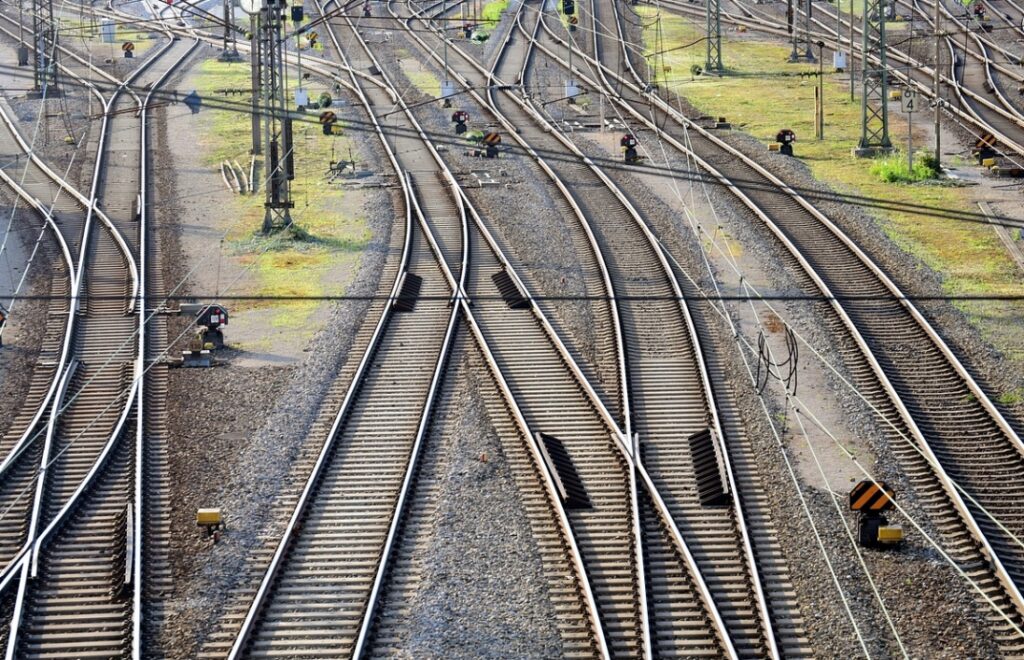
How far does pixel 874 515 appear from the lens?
16328 millimetres

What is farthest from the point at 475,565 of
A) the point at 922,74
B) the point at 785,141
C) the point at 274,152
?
the point at 922,74

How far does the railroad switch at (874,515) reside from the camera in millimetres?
16047

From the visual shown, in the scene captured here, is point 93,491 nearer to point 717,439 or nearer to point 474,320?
point 717,439

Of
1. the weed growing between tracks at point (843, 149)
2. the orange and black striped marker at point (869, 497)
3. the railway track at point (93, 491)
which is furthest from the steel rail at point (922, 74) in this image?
the orange and black striped marker at point (869, 497)

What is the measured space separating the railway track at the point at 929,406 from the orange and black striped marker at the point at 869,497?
697mm

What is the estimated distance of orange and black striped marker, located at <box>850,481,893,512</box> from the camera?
16500mm

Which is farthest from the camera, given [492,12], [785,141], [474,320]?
[492,12]

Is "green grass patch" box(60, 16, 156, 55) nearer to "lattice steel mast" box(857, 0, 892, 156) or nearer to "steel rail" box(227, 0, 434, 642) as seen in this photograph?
"lattice steel mast" box(857, 0, 892, 156)

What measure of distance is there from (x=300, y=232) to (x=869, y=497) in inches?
642

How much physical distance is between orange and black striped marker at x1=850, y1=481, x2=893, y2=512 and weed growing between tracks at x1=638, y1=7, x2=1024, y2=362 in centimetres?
661

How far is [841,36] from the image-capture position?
5966cm

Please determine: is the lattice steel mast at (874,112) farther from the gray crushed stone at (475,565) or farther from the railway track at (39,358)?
the gray crushed stone at (475,565)

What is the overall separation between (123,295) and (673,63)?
32.0 meters

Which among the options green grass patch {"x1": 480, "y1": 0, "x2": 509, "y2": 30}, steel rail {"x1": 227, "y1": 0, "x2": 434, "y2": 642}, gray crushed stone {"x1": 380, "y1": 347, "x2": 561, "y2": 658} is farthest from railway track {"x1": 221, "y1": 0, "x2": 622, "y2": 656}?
A: green grass patch {"x1": 480, "y1": 0, "x2": 509, "y2": 30}
